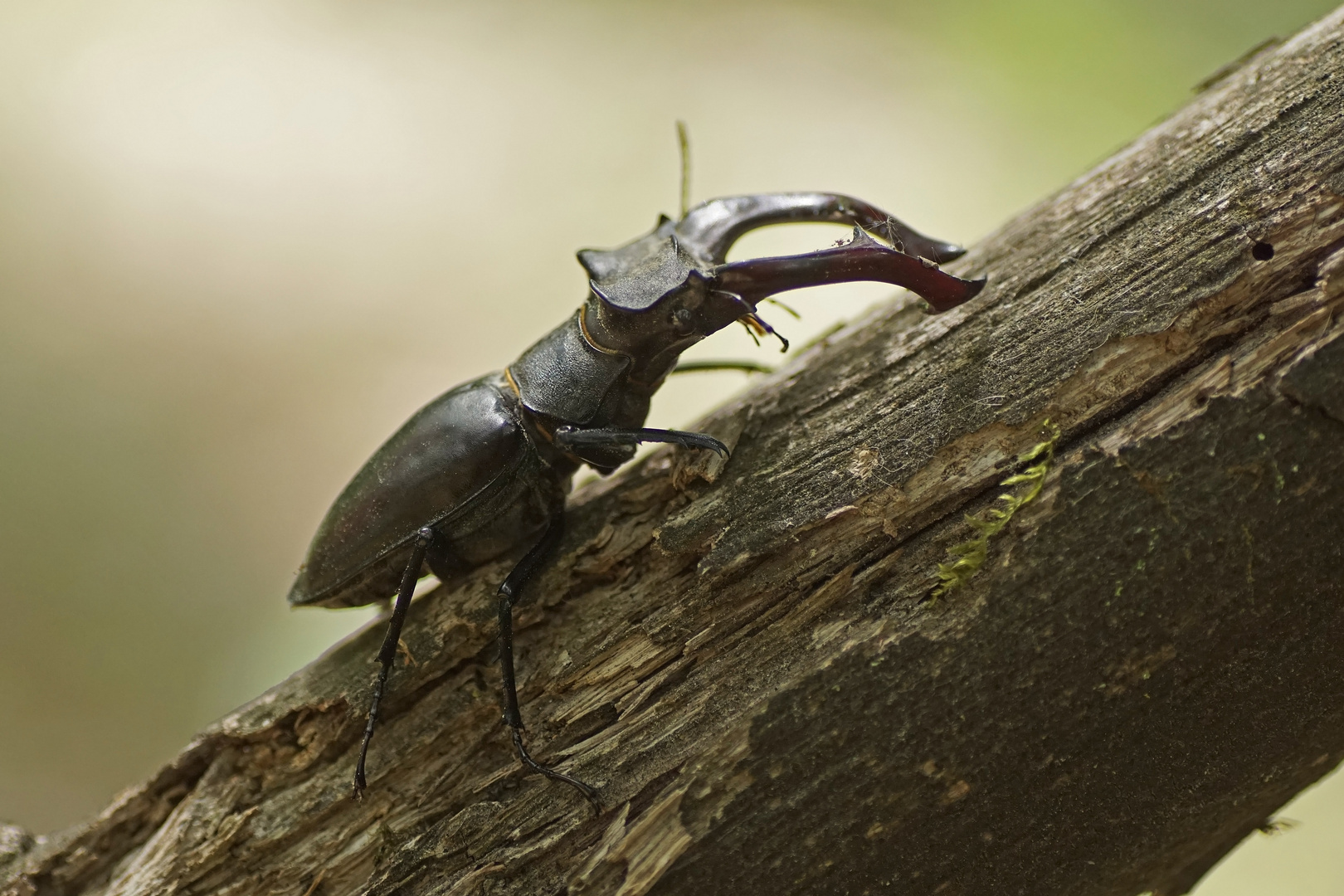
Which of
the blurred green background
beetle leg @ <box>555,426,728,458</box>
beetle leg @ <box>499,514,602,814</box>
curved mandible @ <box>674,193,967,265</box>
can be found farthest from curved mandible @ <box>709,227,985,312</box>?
the blurred green background

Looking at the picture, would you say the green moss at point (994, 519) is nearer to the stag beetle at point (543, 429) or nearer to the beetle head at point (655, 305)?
the stag beetle at point (543, 429)

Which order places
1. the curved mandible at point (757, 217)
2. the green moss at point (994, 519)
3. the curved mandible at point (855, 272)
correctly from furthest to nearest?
the curved mandible at point (757, 217)
the curved mandible at point (855, 272)
the green moss at point (994, 519)

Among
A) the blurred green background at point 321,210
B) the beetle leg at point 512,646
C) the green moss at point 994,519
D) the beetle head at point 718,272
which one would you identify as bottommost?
the green moss at point 994,519

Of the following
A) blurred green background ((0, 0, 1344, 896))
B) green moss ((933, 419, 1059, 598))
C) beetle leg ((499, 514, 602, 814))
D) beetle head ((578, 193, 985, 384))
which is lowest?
green moss ((933, 419, 1059, 598))

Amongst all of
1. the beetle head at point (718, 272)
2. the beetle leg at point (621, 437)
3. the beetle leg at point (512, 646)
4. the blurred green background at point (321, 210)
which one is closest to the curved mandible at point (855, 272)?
the beetle head at point (718, 272)

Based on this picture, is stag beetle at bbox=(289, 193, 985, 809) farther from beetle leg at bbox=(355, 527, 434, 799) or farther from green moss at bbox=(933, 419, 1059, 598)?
green moss at bbox=(933, 419, 1059, 598)

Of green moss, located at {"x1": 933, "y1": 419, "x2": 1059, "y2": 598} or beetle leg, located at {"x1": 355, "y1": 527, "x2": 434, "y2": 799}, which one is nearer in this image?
green moss, located at {"x1": 933, "y1": 419, "x2": 1059, "y2": 598}

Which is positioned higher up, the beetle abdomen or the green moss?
the beetle abdomen
